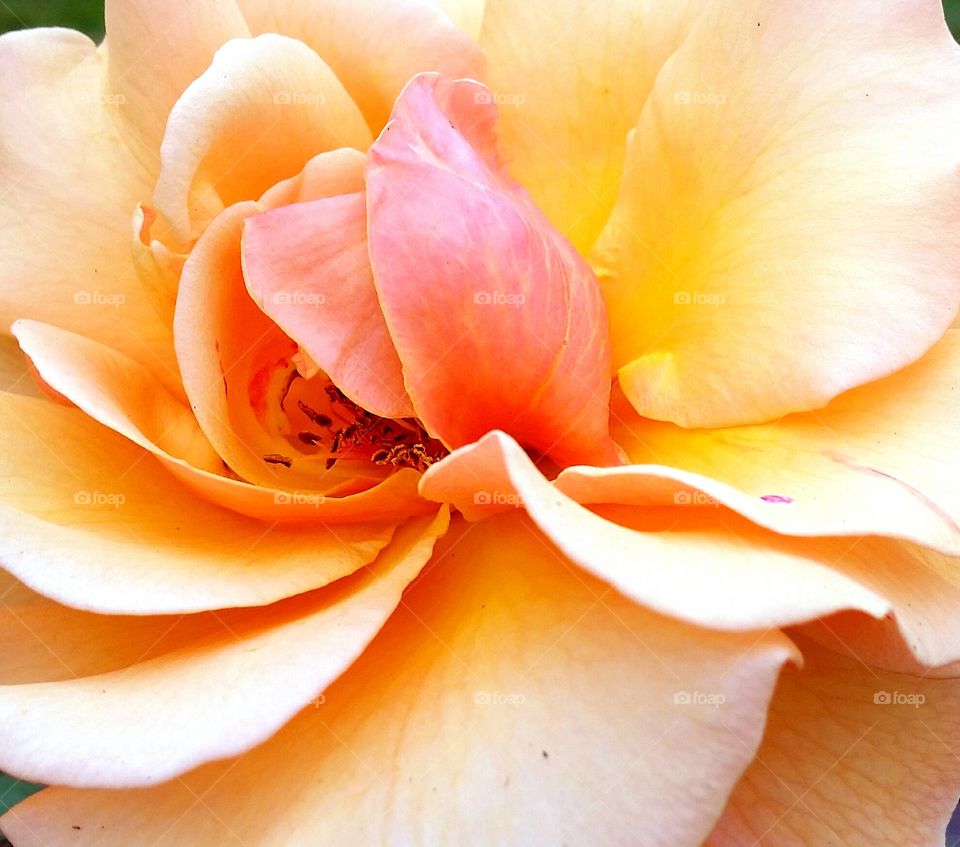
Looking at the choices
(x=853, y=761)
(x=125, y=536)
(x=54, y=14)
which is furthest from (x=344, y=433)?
(x=54, y=14)

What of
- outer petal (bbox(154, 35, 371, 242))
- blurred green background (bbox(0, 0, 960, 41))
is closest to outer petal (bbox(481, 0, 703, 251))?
outer petal (bbox(154, 35, 371, 242))

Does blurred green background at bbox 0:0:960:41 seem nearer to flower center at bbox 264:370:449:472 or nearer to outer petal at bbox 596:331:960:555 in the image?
flower center at bbox 264:370:449:472

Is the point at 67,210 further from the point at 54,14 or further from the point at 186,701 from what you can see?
the point at 54,14

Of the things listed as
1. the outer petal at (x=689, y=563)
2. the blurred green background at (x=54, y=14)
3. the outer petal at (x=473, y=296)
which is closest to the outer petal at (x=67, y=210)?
the outer petal at (x=473, y=296)

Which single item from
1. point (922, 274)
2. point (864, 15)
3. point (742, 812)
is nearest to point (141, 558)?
point (742, 812)

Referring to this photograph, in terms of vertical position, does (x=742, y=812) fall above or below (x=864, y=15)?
below

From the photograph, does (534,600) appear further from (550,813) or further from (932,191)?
(932,191)
